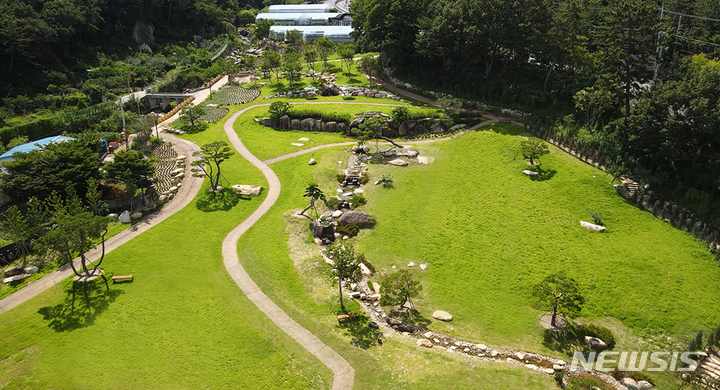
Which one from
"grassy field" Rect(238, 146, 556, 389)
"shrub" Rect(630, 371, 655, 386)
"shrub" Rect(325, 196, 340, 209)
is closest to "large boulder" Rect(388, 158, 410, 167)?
"shrub" Rect(325, 196, 340, 209)

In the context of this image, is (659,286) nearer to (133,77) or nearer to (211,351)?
(211,351)

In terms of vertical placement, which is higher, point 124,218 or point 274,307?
point 124,218

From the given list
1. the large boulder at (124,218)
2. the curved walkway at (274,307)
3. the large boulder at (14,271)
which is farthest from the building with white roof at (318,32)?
the large boulder at (14,271)

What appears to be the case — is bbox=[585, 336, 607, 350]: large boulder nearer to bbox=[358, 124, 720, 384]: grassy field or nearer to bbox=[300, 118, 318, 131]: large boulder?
bbox=[358, 124, 720, 384]: grassy field

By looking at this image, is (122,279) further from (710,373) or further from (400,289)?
(710,373)

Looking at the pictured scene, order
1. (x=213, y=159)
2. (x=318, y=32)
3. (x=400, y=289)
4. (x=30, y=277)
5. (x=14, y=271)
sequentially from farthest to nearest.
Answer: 1. (x=318, y=32)
2. (x=213, y=159)
3. (x=14, y=271)
4. (x=30, y=277)
5. (x=400, y=289)

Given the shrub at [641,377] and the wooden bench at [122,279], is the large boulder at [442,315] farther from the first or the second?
the wooden bench at [122,279]

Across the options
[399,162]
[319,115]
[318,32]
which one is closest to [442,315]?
[399,162]
